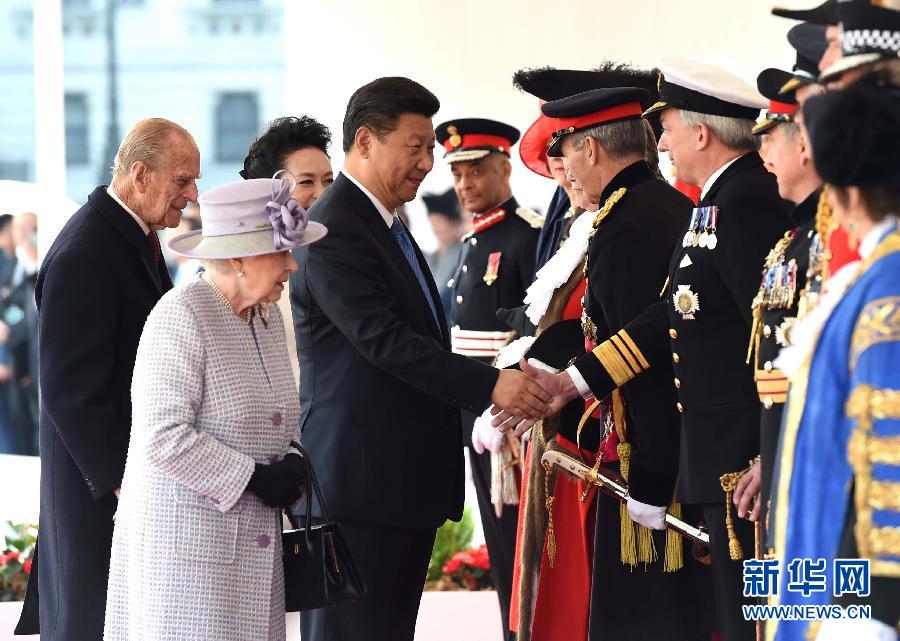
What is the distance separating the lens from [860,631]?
5.88ft

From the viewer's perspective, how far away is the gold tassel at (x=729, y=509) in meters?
A: 2.82

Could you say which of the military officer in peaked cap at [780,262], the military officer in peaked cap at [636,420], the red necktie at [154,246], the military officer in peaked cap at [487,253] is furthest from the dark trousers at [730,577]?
the military officer in peaked cap at [487,253]

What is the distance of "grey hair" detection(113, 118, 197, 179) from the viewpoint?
A: 3.39 metres

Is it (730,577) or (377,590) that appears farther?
(377,590)

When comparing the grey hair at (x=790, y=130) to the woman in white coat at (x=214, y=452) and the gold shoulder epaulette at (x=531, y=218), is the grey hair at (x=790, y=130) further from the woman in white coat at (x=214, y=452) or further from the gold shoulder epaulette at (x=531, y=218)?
the gold shoulder epaulette at (x=531, y=218)

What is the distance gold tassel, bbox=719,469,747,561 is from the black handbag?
79 cm

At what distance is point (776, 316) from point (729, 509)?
1.60ft

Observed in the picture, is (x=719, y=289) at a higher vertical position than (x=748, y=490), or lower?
higher

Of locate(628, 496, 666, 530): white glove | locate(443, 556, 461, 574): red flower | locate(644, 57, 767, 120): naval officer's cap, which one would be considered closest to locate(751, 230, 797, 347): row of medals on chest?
locate(644, 57, 767, 120): naval officer's cap

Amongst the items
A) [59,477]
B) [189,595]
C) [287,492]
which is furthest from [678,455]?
[59,477]

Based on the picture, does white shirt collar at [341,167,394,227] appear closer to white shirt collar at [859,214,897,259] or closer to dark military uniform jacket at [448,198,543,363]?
white shirt collar at [859,214,897,259]

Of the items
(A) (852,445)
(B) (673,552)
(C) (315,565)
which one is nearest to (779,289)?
(A) (852,445)

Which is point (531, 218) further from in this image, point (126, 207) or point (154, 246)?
point (126, 207)

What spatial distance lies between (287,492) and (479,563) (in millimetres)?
3178
